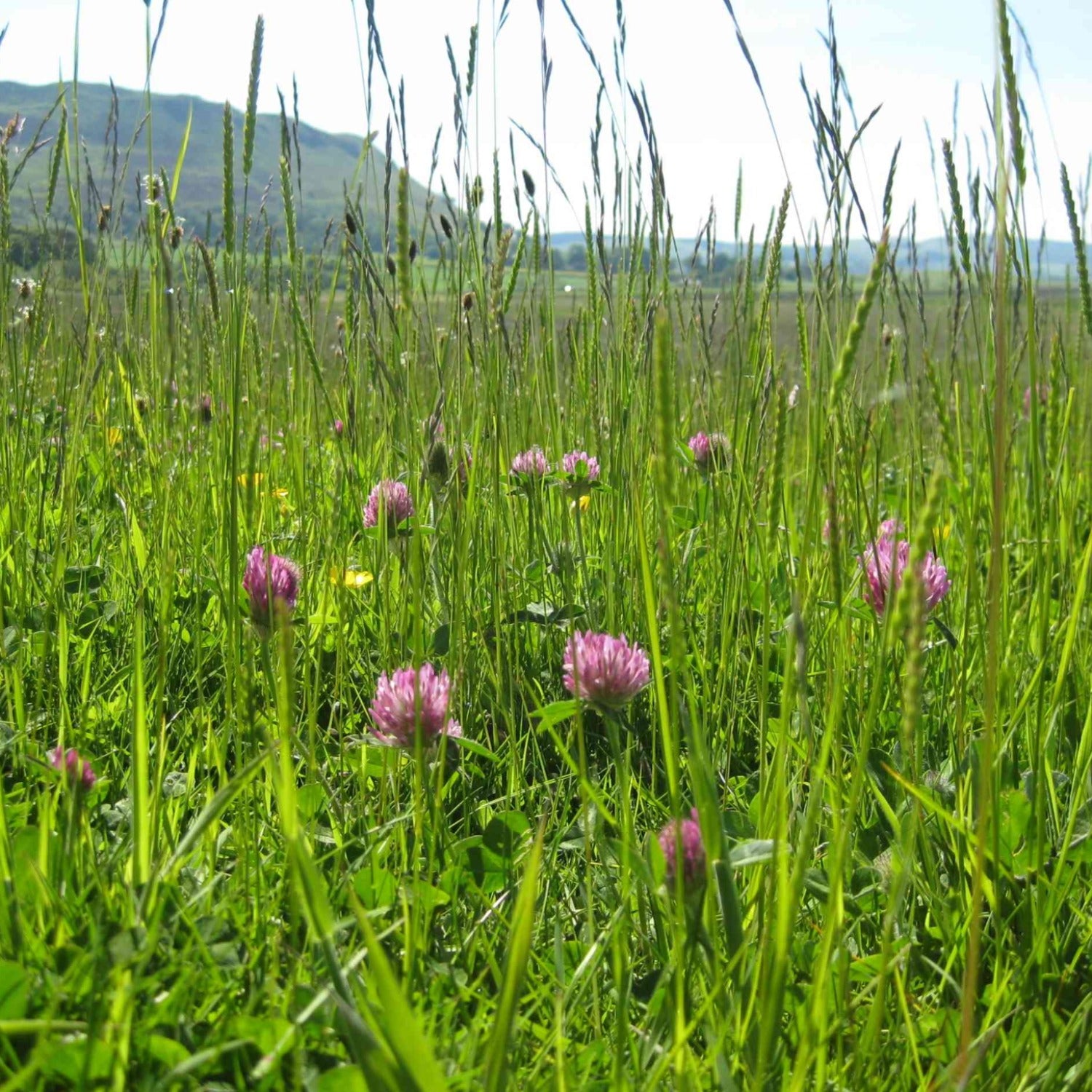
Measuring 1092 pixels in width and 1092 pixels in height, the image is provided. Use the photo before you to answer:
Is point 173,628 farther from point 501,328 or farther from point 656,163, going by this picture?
point 656,163

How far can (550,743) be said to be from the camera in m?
1.31

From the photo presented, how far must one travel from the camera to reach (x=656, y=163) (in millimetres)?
1336

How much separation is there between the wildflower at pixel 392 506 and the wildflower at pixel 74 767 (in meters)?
0.50

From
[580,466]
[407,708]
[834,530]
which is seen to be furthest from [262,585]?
[834,530]

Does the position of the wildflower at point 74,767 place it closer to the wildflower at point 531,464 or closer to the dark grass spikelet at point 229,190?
the dark grass spikelet at point 229,190

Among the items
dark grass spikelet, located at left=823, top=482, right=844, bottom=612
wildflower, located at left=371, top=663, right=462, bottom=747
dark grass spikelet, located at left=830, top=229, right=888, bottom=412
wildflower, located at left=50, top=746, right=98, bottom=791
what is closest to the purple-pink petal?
wildflower, located at left=371, top=663, right=462, bottom=747

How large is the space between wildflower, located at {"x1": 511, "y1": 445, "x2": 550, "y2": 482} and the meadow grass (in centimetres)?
3

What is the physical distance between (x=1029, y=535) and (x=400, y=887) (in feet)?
4.55

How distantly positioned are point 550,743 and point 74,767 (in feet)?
2.06

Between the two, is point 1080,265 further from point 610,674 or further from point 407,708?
point 407,708

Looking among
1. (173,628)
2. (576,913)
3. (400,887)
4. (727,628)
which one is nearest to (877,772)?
(727,628)

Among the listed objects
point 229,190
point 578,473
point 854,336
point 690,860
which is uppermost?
point 229,190

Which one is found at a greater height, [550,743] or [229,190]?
[229,190]

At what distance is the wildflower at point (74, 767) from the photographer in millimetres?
791
